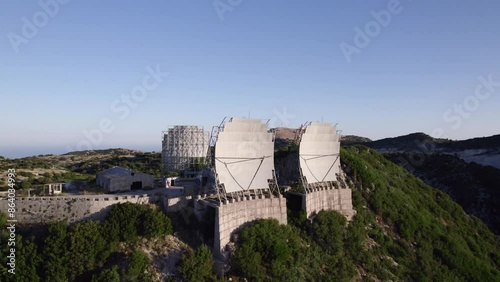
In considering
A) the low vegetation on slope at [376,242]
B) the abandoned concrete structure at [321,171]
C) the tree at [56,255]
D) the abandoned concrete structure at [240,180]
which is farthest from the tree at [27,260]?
the abandoned concrete structure at [321,171]

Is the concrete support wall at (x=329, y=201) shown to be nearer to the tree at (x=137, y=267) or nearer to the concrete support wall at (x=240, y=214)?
the concrete support wall at (x=240, y=214)

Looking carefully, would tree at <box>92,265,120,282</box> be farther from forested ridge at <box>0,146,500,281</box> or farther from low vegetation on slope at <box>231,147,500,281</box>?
low vegetation on slope at <box>231,147,500,281</box>

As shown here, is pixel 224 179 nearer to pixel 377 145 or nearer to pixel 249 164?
pixel 249 164

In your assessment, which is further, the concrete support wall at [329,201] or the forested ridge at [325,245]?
the concrete support wall at [329,201]

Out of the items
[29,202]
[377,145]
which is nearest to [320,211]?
[29,202]

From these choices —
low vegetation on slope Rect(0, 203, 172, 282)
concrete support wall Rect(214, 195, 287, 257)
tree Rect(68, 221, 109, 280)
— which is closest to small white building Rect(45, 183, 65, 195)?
low vegetation on slope Rect(0, 203, 172, 282)

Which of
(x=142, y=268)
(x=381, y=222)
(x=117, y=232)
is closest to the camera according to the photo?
(x=142, y=268)

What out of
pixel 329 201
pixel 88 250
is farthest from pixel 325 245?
pixel 88 250
